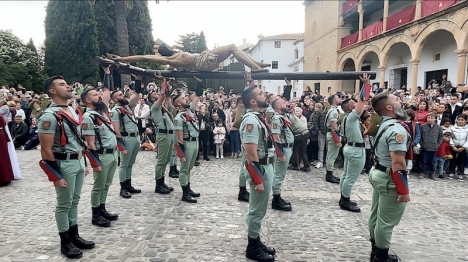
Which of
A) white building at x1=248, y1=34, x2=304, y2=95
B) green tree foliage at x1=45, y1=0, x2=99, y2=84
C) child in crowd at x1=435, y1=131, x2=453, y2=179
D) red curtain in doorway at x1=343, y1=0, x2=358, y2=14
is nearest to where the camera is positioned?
child in crowd at x1=435, y1=131, x2=453, y2=179

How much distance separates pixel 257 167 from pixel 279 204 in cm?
229

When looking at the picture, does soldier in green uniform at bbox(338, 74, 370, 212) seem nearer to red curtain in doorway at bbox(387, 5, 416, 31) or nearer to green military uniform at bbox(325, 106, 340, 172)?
green military uniform at bbox(325, 106, 340, 172)

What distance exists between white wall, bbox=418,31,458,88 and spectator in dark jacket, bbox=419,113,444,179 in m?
9.91

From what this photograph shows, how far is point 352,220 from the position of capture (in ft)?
17.6

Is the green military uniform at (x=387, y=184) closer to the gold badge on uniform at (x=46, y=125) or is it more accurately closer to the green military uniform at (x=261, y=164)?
the green military uniform at (x=261, y=164)

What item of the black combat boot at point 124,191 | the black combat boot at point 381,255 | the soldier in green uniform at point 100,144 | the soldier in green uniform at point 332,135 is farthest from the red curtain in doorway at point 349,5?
the black combat boot at point 381,255

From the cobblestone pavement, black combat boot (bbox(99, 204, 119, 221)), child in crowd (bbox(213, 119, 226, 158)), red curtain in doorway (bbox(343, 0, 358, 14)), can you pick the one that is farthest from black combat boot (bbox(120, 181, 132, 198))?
red curtain in doorway (bbox(343, 0, 358, 14))

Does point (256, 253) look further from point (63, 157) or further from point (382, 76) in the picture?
point (382, 76)

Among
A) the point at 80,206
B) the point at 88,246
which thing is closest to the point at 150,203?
the point at 80,206

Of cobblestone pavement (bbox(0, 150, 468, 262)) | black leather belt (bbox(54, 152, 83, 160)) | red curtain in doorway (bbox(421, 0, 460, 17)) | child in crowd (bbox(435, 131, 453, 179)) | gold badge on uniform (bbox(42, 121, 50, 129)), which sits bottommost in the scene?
cobblestone pavement (bbox(0, 150, 468, 262))

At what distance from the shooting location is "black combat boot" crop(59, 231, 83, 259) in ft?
12.8

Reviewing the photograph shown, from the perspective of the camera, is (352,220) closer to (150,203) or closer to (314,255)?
(314,255)

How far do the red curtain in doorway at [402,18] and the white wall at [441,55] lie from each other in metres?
1.68

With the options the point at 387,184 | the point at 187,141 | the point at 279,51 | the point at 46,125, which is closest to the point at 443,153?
the point at 387,184
